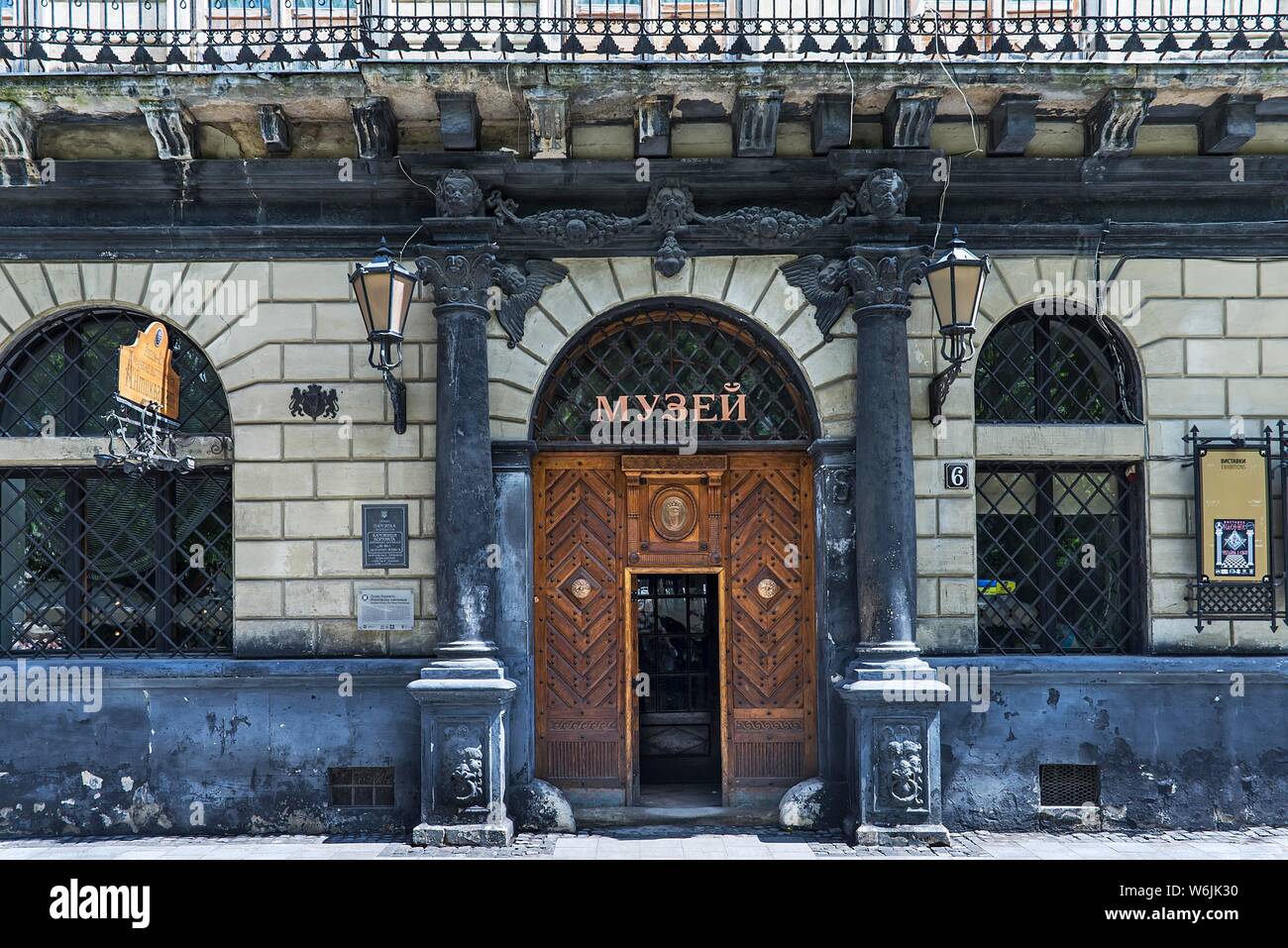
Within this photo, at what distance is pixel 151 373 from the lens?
28.3 ft

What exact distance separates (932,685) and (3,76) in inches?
346

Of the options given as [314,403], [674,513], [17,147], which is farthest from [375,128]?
[674,513]

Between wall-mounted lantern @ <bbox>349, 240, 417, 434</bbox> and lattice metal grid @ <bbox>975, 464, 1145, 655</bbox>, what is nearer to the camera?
wall-mounted lantern @ <bbox>349, 240, 417, 434</bbox>

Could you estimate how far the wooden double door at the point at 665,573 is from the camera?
9.05m

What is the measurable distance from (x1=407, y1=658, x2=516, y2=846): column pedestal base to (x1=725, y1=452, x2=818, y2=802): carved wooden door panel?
7.00 ft

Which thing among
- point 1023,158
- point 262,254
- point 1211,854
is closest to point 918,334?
point 1023,158

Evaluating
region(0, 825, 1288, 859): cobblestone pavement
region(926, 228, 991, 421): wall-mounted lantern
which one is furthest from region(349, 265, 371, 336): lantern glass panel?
region(926, 228, 991, 421): wall-mounted lantern

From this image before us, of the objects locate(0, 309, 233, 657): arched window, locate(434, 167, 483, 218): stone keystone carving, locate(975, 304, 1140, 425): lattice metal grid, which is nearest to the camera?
locate(434, 167, 483, 218): stone keystone carving

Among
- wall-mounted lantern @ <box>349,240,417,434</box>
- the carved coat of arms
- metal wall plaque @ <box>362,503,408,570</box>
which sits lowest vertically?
metal wall plaque @ <box>362,503,408,570</box>

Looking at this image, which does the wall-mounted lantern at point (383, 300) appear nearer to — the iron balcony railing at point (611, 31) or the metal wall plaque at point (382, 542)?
the metal wall plaque at point (382, 542)

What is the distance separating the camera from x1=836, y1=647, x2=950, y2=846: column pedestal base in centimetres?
814

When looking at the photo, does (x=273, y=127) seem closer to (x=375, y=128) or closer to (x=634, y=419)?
(x=375, y=128)

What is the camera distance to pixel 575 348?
902 cm

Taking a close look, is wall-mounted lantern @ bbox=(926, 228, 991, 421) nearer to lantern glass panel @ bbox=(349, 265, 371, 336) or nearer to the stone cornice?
the stone cornice
